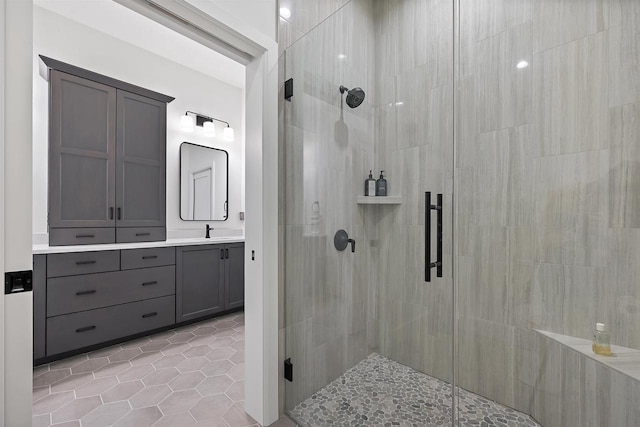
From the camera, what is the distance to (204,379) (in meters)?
2.07

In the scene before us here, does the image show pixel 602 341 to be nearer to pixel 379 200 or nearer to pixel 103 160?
pixel 379 200

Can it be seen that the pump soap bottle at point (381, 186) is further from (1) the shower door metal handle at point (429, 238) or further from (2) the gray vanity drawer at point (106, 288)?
(2) the gray vanity drawer at point (106, 288)

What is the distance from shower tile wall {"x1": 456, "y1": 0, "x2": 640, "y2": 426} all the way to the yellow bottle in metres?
0.04

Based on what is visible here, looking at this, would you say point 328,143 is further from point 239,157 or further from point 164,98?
point 239,157

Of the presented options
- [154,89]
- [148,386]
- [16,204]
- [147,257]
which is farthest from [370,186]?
[154,89]

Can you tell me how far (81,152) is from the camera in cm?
251

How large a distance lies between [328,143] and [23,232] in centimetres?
126

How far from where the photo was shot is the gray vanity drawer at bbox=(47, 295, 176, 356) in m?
2.27

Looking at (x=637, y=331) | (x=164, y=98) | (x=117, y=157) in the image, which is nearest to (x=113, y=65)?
(x=164, y=98)

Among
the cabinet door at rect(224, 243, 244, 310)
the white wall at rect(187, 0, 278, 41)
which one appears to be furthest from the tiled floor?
the white wall at rect(187, 0, 278, 41)

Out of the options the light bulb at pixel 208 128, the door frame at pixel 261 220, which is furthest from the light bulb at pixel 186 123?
the door frame at pixel 261 220

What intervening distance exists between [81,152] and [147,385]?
1.98m

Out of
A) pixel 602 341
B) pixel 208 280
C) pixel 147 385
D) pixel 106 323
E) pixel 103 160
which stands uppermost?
pixel 103 160

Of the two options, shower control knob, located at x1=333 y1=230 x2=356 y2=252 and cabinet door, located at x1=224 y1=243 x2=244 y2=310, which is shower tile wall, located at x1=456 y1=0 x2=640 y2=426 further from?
cabinet door, located at x1=224 y1=243 x2=244 y2=310
